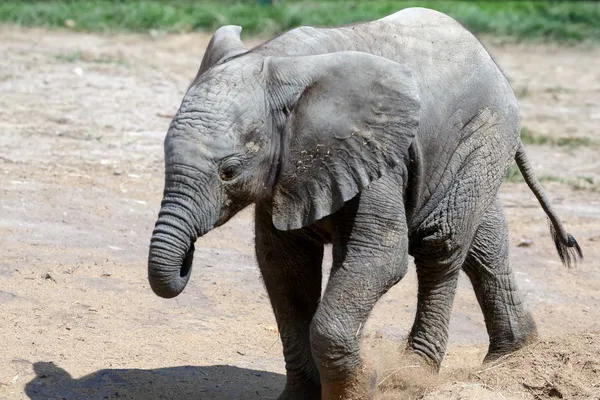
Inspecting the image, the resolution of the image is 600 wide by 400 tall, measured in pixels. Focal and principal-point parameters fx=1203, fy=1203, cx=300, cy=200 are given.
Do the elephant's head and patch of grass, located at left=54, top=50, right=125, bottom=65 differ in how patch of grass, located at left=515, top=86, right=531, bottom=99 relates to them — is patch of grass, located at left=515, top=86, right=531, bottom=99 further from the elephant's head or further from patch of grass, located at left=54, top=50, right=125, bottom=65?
the elephant's head

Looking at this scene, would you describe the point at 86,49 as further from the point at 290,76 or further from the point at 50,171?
the point at 290,76

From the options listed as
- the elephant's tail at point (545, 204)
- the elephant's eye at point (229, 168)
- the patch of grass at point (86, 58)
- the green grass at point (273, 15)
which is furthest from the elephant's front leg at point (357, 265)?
the green grass at point (273, 15)

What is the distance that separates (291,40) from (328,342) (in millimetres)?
1240

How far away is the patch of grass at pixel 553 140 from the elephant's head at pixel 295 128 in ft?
23.6

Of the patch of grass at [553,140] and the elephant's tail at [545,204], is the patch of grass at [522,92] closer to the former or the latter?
the patch of grass at [553,140]

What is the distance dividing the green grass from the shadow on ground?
9933 mm

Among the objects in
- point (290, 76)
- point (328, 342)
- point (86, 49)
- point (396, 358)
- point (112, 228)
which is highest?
point (290, 76)

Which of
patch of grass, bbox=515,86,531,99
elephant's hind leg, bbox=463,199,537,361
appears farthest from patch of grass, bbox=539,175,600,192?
elephant's hind leg, bbox=463,199,537,361

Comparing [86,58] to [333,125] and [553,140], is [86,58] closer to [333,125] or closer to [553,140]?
[553,140]

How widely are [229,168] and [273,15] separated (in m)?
12.2

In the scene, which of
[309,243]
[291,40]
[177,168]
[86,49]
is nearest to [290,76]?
[291,40]

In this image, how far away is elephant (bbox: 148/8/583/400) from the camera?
4488mm

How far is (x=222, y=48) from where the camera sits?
4.95 metres

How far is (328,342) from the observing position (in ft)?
16.0
